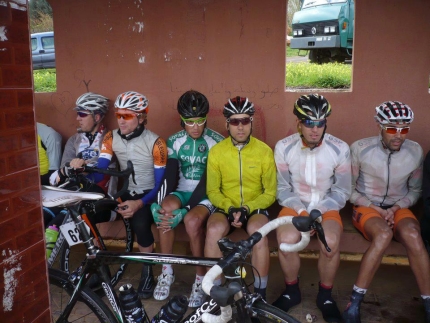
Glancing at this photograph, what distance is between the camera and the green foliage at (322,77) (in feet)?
29.3

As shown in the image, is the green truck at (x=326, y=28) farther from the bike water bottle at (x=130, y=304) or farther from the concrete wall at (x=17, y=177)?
the concrete wall at (x=17, y=177)

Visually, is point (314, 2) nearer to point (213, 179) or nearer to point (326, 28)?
point (326, 28)

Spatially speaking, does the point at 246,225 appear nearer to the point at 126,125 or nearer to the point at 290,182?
the point at 290,182

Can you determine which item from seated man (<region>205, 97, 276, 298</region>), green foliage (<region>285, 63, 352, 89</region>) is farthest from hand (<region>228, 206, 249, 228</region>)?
green foliage (<region>285, 63, 352, 89</region>)

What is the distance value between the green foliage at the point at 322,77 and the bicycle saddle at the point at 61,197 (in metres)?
6.93

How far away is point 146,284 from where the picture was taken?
3984 mm

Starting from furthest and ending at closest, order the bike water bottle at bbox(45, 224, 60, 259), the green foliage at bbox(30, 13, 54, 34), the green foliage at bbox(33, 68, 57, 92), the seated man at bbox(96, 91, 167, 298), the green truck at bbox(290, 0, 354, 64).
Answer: the green foliage at bbox(30, 13, 54, 34) → the green foliage at bbox(33, 68, 57, 92) → the green truck at bbox(290, 0, 354, 64) → the seated man at bbox(96, 91, 167, 298) → the bike water bottle at bbox(45, 224, 60, 259)

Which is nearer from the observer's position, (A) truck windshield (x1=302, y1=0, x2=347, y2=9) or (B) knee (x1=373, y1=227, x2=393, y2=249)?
(B) knee (x1=373, y1=227, x2=393, y2=249)

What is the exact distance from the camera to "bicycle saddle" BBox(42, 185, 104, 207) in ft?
8.43

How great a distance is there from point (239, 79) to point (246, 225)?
1.74 m

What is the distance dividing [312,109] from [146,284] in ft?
6.71

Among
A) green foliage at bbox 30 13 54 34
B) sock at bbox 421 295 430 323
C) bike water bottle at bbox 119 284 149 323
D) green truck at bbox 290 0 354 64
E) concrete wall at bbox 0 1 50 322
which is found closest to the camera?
concrete wall at bbox 0 1 50 322

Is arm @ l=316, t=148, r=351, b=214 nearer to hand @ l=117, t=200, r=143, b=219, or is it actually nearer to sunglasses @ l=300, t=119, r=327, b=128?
sunglasses @ l=300, t=119, r=327, b=128

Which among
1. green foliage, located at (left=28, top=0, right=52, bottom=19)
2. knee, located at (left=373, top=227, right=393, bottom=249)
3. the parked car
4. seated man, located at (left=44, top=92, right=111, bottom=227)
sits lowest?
knee, located at (left=373, top=227, right=393, bottom=249)
